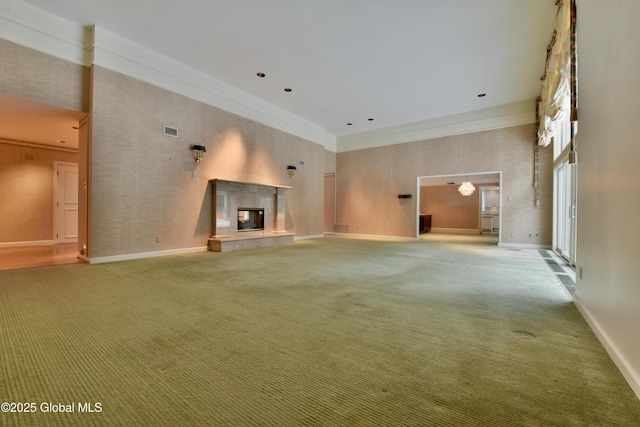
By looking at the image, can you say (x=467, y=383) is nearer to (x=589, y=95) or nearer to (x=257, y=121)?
(x=589, y=95)

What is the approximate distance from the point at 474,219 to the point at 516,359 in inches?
569

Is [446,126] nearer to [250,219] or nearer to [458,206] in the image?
[458,206]

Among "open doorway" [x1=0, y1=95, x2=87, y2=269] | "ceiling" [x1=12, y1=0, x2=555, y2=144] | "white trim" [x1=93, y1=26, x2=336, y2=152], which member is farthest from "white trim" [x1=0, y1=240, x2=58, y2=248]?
"ceiling" [x1=12, y1=0, x2=555, y2=144]

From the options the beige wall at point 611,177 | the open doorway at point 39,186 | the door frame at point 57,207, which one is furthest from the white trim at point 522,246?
the door frame at point 57,207

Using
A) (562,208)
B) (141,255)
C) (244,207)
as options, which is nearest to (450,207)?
(562,208)

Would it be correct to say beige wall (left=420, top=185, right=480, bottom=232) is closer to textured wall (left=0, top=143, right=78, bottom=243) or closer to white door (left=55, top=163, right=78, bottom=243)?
white door (left=55, top=163, right=78, bottom=243)

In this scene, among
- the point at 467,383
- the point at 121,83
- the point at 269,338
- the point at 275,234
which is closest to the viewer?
the point at 467,383

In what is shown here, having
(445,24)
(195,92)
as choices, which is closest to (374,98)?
(445,24)

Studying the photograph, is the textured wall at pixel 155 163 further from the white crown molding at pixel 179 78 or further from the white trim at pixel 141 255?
the white crown molding at pixel 179 78

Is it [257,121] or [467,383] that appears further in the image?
[257,121]

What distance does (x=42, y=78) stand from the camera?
4.65 metres

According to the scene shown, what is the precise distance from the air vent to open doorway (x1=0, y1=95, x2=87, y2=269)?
4.62ft

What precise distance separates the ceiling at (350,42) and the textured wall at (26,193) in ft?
16.4

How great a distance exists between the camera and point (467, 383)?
5.09 feet
